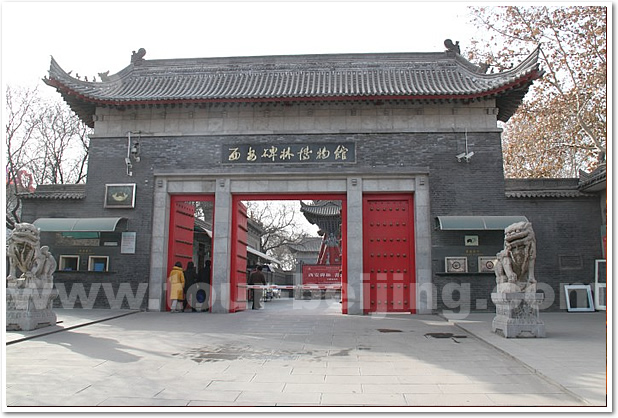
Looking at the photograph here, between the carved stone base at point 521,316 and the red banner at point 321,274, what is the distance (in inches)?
582

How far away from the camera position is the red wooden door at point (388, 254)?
11516 mm

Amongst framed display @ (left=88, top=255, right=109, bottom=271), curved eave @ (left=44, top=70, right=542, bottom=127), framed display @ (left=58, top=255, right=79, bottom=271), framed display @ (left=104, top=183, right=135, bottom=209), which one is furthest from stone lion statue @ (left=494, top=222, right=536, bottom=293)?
framed display @ (left=58, top=255, right=79, bottom=271)

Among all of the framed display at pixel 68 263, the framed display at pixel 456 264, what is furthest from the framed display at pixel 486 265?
the framed display at pixel 68 263

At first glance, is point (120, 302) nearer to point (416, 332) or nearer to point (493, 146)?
point (416, 332)

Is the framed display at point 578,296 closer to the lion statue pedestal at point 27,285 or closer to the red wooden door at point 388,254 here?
the red wooden door at point 388,254

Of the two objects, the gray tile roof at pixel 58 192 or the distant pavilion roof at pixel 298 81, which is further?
the gray tile roof at pixel 58 192

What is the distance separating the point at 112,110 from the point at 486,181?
989 centimetres

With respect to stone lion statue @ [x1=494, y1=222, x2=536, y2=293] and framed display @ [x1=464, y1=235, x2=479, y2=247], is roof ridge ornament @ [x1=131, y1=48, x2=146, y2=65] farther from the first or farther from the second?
stone lion statue @ [x1=494, y1=222, x2=536, y2=293]

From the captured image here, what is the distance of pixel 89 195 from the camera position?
12.3 meters

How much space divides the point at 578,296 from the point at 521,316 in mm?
5124

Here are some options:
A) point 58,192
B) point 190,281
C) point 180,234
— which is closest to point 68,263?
point 58,192

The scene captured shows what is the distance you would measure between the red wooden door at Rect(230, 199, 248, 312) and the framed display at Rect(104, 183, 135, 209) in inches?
104

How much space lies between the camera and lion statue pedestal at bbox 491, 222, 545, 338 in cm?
707

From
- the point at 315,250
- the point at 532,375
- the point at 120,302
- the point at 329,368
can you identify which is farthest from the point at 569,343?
the point at 315,250
